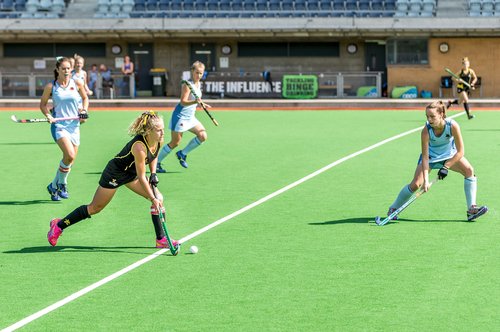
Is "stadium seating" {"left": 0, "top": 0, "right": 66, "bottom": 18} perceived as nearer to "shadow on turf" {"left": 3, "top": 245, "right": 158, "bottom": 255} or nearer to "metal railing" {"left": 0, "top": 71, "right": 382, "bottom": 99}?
"metal railing" {"left": 0, "top": 71, "right": 382, "bottom": 99}

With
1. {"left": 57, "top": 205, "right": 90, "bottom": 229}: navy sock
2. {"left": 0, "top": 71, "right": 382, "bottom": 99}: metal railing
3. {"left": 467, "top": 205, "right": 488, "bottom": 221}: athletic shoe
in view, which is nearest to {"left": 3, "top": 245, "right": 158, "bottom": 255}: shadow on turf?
{"left": 57, "top": 205, "right": 90, "bottom": 229}: navy sock

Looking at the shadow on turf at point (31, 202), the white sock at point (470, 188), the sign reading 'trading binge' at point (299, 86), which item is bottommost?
the shadow on turf at point (31, 202)

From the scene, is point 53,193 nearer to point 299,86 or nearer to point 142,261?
point 142,261

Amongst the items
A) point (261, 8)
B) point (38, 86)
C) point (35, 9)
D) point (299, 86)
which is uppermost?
point (35, 9)

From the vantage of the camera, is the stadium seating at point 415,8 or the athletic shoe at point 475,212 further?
the stadium seating at point 415,8

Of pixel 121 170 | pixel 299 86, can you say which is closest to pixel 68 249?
pixel 121 170

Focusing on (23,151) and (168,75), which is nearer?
(23,151)

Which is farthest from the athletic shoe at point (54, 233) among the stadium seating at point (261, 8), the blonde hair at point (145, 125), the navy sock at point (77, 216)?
the stadium seating at point (261, 8)

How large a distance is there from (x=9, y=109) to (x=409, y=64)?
1722 centimetres

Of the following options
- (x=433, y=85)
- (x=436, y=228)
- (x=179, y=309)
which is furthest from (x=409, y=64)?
(x=179, y=309)

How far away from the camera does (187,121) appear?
1764 centimetres

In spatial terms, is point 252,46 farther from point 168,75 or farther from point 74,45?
point 74,45

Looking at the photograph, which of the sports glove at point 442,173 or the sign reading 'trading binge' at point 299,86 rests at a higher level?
the sign reading 'trading binge' at point 299,86

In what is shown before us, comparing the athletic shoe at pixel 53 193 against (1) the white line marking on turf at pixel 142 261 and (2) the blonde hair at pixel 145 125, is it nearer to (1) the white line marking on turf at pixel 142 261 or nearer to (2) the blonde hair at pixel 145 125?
(1) the white line marking on turf at pixel 142 261
